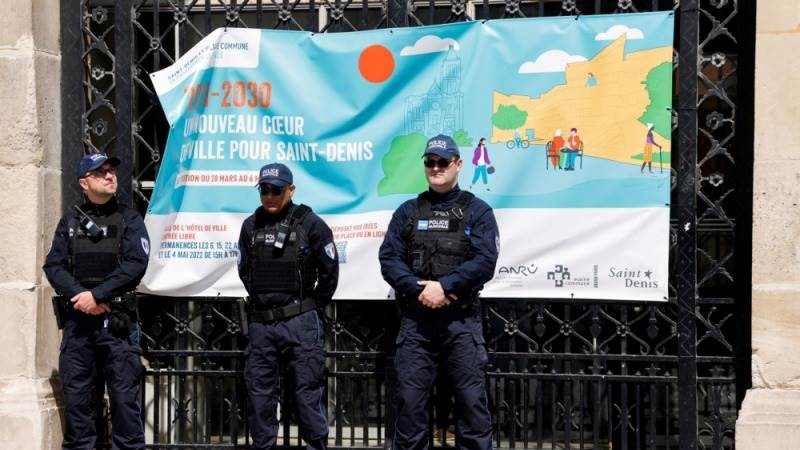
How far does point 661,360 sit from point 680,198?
3.43 ft

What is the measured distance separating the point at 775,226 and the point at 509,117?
1781 mm

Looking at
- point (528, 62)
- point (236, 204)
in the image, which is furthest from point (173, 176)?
point (528, 62)

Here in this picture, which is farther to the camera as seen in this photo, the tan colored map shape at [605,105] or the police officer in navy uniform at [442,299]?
the tan colored map shape at [605,105]

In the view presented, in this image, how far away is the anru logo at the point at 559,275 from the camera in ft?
23.0

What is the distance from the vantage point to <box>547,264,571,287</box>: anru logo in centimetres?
702

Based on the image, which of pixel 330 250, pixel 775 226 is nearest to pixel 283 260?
pixel 330 250

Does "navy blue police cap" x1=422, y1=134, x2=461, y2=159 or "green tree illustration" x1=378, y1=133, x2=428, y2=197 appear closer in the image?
"navy blue police cap" x1=422, y1=134, x2=461, y2=159

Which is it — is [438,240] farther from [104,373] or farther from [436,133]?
[104,373]

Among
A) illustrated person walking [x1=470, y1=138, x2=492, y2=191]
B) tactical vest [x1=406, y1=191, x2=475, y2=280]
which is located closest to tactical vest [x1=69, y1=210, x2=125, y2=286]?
tactical vest [x1=406, y1=191, x2=475, y2=280]

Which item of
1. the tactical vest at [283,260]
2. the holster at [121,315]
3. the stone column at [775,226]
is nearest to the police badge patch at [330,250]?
the tactical vest at [283,260]

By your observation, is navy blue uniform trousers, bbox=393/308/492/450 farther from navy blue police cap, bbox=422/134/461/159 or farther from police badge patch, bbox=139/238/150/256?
police badge patch, bbox=139/238/150/256

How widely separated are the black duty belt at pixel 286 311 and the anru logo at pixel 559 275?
1.54 m

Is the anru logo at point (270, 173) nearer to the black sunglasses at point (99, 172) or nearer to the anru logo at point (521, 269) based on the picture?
the black sunglasses at point (99, 172)

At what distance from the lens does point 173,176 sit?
7598 millimetres
